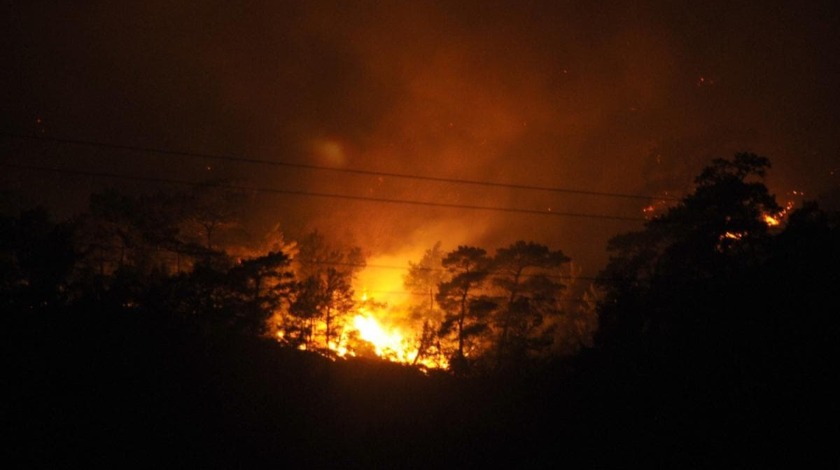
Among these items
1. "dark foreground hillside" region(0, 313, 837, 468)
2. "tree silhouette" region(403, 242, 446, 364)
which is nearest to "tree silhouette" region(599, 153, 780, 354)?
"dark foreground hillside" region(0, 313, 837, 468)

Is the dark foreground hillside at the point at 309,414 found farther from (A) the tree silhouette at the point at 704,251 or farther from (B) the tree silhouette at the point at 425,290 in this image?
(B) the tree silhouette at the point at 425,290

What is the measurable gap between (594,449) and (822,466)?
4.58 metres

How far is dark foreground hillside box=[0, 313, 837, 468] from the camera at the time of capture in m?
10.2

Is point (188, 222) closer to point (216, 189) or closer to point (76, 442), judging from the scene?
point (216, 189)

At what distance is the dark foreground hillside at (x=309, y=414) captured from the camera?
10180mm

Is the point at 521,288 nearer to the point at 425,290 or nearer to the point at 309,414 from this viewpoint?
the point at 425,290

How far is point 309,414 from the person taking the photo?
12820 millimetres

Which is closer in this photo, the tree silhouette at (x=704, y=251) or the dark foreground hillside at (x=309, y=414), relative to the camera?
the dark foreground hillside at (x=309, y=414)

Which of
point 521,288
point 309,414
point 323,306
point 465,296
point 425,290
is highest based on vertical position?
point 425,290

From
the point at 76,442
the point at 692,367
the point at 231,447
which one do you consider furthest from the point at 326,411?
the point at 692,367

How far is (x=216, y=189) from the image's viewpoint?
1291 inches

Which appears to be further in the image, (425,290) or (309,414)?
(425,290)

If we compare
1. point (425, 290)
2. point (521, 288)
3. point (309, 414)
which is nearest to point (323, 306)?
point (521, 288)

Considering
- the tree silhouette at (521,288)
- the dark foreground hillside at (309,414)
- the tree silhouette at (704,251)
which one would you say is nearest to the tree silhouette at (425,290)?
the tree silhouette at (521,288)
